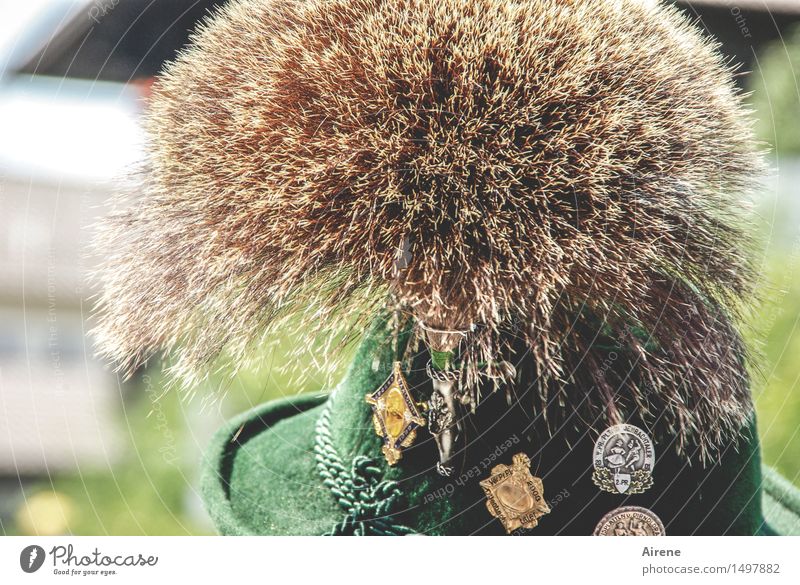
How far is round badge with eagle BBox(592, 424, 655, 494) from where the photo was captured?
19.8 inches

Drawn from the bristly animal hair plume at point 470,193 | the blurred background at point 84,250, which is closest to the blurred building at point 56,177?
the blurred background at point 84,250

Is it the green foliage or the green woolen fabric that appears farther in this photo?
the green foliage

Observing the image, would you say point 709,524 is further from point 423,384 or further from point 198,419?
point 198,419

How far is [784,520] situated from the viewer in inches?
26.0

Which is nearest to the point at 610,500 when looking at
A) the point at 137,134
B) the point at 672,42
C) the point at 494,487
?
the point at 494,487

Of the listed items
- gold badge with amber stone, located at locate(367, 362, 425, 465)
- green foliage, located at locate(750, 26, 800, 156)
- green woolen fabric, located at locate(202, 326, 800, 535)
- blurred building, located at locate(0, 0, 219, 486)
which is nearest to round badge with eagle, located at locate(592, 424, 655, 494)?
green woolen fabric, located at locate(202, 326, 800, 535)

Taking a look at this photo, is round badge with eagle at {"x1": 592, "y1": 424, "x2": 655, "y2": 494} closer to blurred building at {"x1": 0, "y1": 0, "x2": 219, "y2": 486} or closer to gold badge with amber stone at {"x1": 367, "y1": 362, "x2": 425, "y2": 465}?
gold badge with amber stone at {"x1": 367, "y1": 362, "x2": 425, "y2": 465}

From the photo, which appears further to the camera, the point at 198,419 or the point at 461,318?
the point at 198,419

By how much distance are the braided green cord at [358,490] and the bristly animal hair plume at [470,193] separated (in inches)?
3.9

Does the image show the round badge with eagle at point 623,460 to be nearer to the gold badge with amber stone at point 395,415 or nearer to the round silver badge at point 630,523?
the round silver badge at point 630,523

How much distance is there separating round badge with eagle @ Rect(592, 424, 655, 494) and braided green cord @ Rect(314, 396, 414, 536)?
162 millimetres

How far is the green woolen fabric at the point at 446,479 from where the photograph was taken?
0.48 m

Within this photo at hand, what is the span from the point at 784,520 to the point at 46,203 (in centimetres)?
80

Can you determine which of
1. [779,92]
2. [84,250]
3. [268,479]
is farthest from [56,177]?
[779,92]
